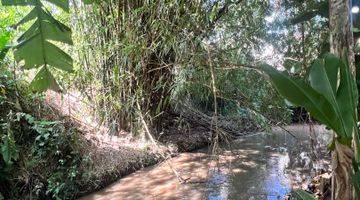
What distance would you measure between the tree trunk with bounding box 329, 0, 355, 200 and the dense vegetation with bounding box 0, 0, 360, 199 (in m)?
→ 1.07

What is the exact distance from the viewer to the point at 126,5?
4801 mm

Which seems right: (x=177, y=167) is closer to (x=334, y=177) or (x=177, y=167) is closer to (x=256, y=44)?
(x=256, y=44)

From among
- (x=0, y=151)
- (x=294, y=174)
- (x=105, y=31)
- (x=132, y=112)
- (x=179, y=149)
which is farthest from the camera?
(x=179, y=149)

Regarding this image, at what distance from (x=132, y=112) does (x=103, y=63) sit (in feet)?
2.43

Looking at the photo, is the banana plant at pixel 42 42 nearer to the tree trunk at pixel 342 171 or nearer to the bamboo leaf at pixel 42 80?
the bamboo leaf at pixel 42 80

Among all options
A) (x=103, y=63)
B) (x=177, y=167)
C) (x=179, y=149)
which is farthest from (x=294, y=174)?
(x=103, y=63)

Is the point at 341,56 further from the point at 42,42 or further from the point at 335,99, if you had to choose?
the point at 42,42

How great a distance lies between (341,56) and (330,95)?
24 centimetres

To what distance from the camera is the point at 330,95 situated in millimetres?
1604

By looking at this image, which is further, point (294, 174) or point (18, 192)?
point (294, 174)

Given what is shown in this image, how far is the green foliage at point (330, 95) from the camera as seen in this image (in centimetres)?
156

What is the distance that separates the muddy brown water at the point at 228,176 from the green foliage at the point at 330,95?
1.60 metres

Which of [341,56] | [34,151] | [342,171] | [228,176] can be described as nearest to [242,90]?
[228,176]

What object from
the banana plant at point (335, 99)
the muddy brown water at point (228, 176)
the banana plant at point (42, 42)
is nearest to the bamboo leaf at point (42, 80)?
the banana plant at point (42, 42)
